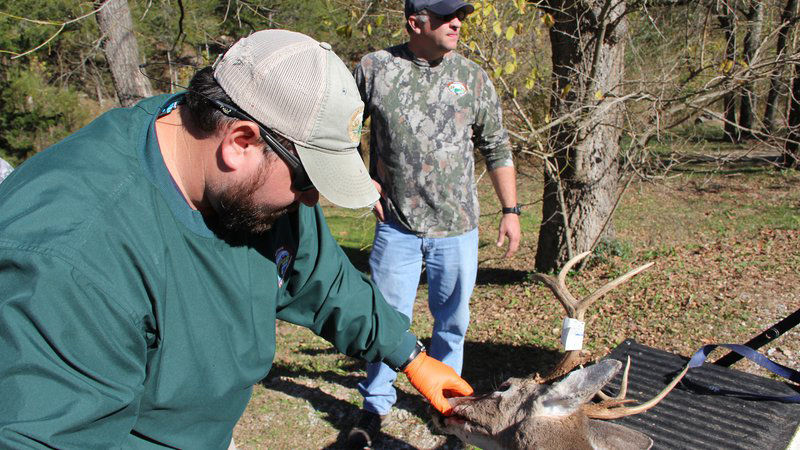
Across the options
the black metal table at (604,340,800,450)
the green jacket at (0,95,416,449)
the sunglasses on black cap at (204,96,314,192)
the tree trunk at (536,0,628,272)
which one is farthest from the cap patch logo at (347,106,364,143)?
the tree trunk at (536,0,628,272)

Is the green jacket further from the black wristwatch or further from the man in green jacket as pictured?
the black wristwatch

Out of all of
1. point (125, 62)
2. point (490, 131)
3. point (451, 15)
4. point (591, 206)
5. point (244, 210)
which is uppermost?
point (451, 15)

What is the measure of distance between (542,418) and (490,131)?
1961 mm

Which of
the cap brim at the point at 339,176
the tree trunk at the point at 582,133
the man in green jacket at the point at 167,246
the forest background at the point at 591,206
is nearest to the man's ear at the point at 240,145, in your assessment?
the man in green jacket at the point at 167,246

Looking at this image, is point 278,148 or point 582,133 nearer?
point 278,148

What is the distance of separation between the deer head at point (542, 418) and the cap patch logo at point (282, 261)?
44.2 inches

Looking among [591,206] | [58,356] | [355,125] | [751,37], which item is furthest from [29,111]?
[58,356]

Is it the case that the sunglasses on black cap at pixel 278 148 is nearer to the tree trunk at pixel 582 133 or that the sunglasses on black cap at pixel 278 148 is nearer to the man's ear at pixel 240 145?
the man's ear at pixel 240 145

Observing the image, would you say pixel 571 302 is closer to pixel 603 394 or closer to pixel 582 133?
pixel 603 394

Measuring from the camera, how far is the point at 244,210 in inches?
74.3

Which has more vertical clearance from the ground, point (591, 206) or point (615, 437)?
point (615, 437)

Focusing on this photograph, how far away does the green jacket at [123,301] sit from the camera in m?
1.43

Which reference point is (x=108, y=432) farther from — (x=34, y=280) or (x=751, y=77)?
(x=751, y=77)

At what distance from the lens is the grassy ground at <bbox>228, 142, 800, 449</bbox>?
4516mm
